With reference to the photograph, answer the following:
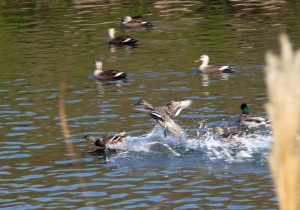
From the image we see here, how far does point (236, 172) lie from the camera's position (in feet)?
37.8

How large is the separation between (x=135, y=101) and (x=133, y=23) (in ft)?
36.1

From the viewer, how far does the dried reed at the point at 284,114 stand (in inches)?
66.9

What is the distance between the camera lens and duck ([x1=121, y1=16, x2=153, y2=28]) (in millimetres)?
27594

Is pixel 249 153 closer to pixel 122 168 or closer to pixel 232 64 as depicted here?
pixel 122 168

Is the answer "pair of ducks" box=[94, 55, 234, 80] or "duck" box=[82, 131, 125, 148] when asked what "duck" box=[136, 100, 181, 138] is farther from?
"pair of ducks" box=[94, 55, 234, 80]

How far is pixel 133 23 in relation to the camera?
28000mm

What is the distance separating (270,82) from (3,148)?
1257 cm

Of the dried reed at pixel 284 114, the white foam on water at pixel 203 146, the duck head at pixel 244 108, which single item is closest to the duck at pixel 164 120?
the white foam on water at pixel 203 146

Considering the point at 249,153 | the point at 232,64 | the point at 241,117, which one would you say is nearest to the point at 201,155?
the point at 249,153

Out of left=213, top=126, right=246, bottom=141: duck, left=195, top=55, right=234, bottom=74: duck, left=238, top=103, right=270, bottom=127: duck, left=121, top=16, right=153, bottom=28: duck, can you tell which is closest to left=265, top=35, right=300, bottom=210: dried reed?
left=213, top=126, right=246, bottom=141: duck

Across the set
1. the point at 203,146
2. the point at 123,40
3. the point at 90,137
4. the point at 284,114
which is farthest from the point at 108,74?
the point at 284,114

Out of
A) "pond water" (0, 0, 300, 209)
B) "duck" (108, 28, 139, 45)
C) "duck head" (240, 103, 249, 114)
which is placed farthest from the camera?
"duck" (108, 28, 139, 45)

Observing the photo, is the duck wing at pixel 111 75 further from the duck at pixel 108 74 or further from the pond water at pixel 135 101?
the pond water at pixel 135 101

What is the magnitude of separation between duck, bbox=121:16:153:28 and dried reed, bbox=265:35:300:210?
85.1 ft
